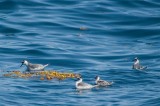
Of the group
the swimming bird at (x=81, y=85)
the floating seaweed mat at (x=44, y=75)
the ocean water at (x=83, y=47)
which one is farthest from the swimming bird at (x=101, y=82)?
the floating seaweed mat at (x=44, y=75)

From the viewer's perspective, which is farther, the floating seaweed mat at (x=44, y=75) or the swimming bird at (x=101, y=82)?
the floating seaweed mat at (x=44, y=75)

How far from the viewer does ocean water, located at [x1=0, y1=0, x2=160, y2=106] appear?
2997 centimetres

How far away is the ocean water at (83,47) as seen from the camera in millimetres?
29969

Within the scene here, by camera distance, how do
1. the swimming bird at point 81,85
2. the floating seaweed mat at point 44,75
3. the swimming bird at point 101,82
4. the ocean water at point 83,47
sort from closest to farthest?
1. the ocean water at point 83,47
2. the swimming bird at point 81,85
3. the swimming bird at point 101,82
4. the floating seaweed mat at point 44,75

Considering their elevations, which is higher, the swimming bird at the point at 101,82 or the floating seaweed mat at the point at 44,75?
the floating seaweed mat at the point at 44,75

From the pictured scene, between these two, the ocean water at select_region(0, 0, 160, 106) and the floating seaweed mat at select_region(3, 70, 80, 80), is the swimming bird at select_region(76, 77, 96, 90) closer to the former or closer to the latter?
the ocean water at select_region(0, 0, 160, 106)

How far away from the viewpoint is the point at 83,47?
1689 inches

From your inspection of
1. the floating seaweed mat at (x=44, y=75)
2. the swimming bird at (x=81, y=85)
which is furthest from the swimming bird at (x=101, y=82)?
the floating seaweed mat at (x=44, y=75)

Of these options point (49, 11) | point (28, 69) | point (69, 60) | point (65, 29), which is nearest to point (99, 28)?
point (65, 29)

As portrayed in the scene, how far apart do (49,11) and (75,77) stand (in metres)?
21.8

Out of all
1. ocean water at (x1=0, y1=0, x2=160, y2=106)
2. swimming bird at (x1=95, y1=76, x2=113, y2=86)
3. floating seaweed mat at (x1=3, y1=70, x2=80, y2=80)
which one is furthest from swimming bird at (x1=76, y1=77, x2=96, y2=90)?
floating seaweed mat at (x1=3, y1=70, x2=80, y2=80)

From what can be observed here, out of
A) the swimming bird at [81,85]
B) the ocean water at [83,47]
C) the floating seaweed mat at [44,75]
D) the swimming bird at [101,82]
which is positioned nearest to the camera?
the ocean water at [83,47]

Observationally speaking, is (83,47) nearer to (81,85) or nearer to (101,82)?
(101,82)

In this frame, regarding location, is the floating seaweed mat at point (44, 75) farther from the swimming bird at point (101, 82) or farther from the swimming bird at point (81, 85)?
the swimming bird at point (101, 82)
